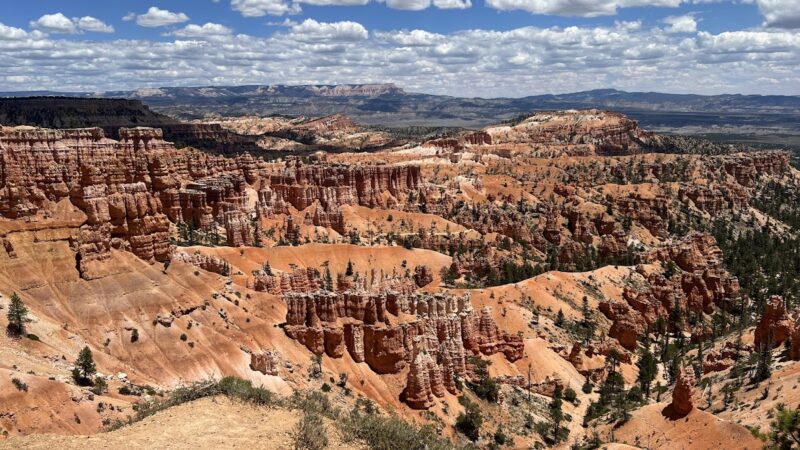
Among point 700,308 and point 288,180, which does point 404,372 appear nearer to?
point 700,308

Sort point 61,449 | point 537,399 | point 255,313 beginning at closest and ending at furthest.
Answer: point 61,449, point 255,313, point 537,399

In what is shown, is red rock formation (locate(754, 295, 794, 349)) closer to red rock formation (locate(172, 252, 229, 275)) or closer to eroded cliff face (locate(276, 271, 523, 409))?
eroded cliff face (locate(276, 271, 523, 409))

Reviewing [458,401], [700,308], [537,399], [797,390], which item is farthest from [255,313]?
[700,308]

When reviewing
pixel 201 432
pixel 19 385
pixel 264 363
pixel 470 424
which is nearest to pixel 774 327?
pixel 470 424

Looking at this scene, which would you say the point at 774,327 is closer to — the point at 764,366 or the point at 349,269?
the point at 764,366

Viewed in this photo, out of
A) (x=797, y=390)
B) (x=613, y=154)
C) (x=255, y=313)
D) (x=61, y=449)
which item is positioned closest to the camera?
(x=61, y=449)

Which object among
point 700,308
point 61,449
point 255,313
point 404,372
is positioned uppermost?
point 61,449

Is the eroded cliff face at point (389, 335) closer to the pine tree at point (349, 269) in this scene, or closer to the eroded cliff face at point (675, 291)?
the eroded cliff face at point (675, 291)

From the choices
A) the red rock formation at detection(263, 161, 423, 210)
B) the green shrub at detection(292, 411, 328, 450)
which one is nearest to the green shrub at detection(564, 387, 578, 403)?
the green shrub at detection(292, 411, 328, 450)

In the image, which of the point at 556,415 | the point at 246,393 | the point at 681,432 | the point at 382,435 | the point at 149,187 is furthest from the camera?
the point at 149,187
